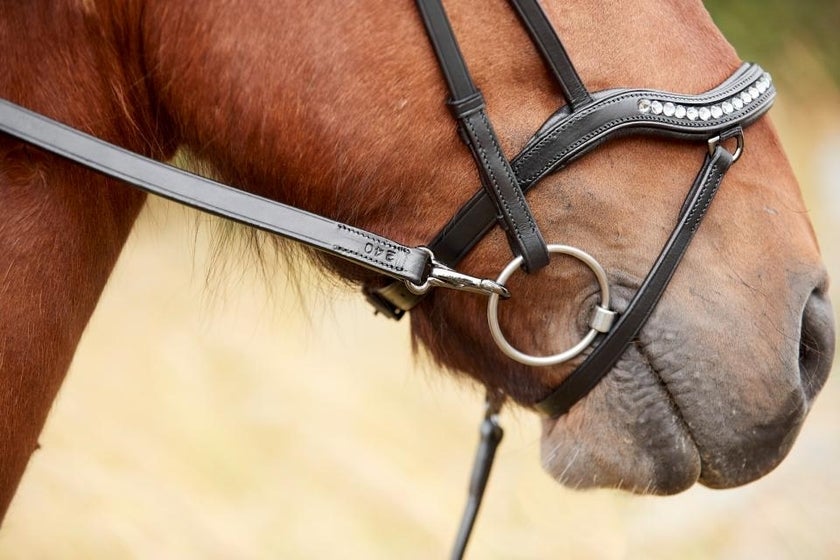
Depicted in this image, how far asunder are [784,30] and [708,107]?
16.4ft

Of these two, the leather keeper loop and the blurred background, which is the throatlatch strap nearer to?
the leather keeper loop

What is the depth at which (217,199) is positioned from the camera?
108 cm

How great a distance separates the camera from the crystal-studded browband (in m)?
1.10

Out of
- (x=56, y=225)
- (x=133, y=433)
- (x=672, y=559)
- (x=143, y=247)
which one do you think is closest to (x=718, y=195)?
(x=56, y=225)

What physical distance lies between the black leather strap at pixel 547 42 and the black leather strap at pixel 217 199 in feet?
0.94

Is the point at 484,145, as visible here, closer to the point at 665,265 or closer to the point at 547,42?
the point at 547,42

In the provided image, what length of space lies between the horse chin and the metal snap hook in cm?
6

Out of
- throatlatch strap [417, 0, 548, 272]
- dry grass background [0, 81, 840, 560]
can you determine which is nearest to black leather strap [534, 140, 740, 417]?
throatlatch strap [417, 0, 548, 272]

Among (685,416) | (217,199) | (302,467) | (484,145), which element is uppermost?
(484,145)

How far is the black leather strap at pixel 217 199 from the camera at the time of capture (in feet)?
3.43

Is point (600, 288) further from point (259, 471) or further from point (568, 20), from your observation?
point (259, 471)

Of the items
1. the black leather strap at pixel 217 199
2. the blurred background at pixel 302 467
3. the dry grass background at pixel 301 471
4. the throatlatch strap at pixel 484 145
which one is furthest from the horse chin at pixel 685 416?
the dry grass background at pixel 301 471

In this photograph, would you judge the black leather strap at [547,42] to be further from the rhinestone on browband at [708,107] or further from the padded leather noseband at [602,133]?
the rhinestone on browband at [708,107]

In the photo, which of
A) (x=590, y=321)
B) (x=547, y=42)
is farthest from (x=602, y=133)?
(x=590, y=321)
